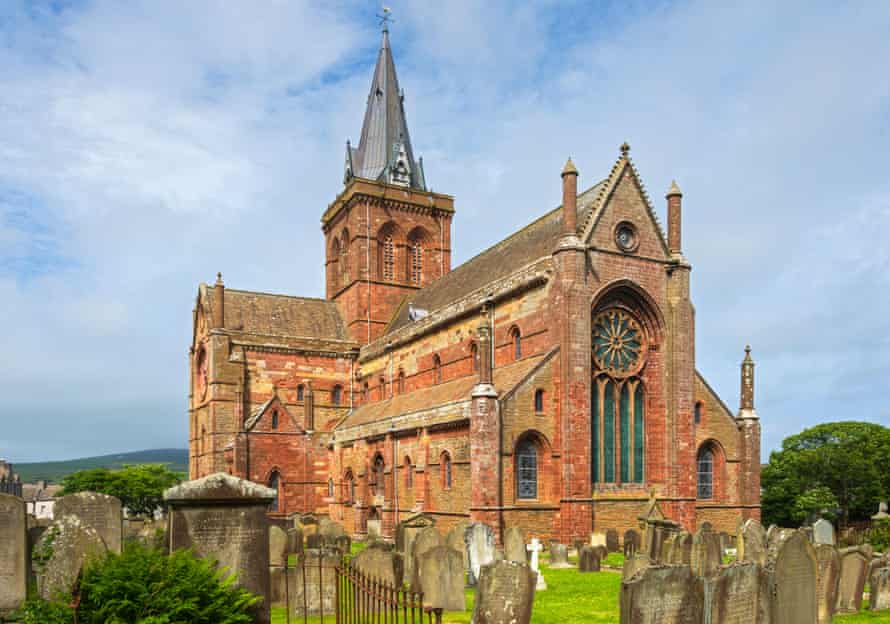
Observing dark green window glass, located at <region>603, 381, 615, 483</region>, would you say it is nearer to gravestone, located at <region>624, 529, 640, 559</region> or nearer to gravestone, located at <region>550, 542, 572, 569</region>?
gravestone, located at <region>624, 529, 640, 559</region>

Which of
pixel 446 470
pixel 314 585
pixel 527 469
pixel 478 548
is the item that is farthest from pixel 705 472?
pixel 314 585

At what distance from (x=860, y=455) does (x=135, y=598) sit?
4316 cm

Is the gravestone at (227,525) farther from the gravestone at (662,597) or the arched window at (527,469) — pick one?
the arched window at (527,469)

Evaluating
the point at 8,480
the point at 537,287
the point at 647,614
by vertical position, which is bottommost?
the point at 8,480

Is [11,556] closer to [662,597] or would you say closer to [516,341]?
[662,597]

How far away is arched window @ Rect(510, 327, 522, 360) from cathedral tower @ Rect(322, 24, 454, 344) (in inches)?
690

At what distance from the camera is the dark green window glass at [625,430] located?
29781 millimetres

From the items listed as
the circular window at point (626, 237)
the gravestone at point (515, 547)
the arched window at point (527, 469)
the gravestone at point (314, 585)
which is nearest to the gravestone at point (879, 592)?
the gravestone at point (515, 547)

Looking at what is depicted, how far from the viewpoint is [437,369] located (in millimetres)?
36969

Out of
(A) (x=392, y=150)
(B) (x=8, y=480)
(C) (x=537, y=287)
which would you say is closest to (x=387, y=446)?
(C) (x=537, y=287)

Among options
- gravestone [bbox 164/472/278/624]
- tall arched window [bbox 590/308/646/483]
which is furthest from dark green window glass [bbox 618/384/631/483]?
gravestone [bbox 164/472/278/624]

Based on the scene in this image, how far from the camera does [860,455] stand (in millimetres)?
42094

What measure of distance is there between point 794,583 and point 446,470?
20031 mm

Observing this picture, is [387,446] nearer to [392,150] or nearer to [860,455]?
[392,150]
